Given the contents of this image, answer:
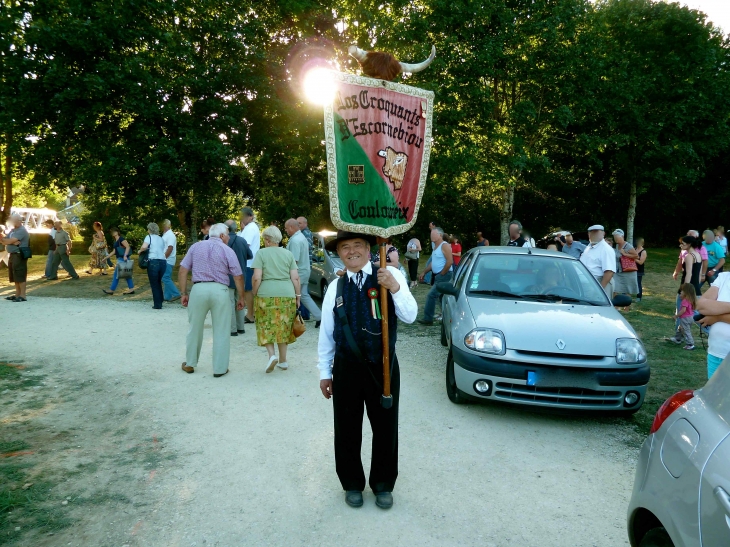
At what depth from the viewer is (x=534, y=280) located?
257 inches

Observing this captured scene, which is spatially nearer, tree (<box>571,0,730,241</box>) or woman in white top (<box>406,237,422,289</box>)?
woman in white top (<box>406,237,422,289</box>)

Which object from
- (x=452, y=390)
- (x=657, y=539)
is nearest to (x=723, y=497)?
(x=657, y=539)

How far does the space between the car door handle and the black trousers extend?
2098 millimetres

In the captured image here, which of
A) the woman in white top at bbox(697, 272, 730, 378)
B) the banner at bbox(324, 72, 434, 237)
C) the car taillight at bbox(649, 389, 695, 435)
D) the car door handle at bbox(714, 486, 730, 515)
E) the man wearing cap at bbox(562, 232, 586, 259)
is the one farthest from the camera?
the man wearing cap at bbox(562, 232, 586, 259)

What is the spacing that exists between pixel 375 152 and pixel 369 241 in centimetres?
60

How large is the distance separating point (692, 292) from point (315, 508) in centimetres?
586

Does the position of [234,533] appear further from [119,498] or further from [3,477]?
[3,477]

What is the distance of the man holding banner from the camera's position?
358 cm

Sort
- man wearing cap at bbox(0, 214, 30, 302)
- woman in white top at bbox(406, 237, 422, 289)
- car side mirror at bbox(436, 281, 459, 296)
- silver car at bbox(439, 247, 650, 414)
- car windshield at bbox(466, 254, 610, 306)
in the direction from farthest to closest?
woman in white top at bbox(406, 237, 422, 289)
man wearing cap at bbox(0, 214, 30, 302)
car side mirror at bbox(436, 281, 459, 296)
car windshield at bbox(466, 254, 610, 306)
silver car at bbox(439, 247, 650, 414)

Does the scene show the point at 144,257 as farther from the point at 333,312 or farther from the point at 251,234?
the point at 333,312

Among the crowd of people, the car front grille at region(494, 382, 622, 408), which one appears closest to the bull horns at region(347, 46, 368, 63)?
the crowd of people

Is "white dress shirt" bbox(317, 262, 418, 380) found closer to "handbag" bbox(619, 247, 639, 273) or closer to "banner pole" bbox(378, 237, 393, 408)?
"banner pole" bbox(378, 237, 393, 408)

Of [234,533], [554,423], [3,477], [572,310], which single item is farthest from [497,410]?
[3,477]

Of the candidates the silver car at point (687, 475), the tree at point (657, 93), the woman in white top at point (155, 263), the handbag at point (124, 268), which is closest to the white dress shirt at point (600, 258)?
the silver car at point (687, 475)
